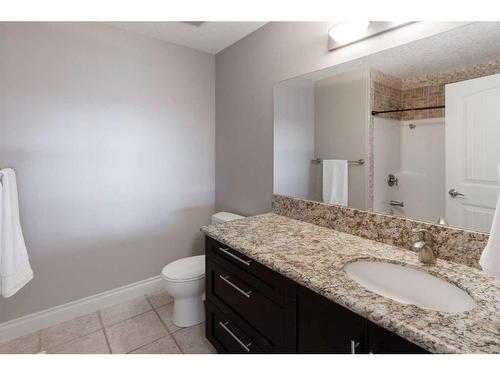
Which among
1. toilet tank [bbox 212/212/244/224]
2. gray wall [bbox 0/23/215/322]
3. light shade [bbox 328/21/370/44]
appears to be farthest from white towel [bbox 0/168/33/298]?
light shade [bbox 328/21/370/44]

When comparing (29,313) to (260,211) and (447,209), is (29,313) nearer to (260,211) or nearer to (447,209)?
(260,211)

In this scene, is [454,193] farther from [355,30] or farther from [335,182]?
[355,30]

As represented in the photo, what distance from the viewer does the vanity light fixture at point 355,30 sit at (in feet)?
4.29

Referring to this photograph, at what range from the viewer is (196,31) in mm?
2127

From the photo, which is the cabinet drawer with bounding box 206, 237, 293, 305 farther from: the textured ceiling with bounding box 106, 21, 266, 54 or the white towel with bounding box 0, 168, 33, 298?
the textured ceiling with bounding box 106, 21, 266, 54

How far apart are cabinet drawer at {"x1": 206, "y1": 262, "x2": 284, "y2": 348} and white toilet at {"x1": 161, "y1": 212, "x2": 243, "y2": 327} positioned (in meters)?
0.30

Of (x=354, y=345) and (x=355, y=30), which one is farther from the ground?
(x=355, y=30)

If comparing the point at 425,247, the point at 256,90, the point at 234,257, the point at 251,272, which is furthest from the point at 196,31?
the point at 425,247

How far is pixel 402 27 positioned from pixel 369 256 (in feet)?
3.67

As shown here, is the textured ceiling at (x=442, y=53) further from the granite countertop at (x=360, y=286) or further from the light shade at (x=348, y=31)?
the granite countertop at (x=360, y=286)

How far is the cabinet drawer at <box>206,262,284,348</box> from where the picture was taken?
1.11m

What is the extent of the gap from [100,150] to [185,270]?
1161 mm

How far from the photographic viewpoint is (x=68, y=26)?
1.85 m

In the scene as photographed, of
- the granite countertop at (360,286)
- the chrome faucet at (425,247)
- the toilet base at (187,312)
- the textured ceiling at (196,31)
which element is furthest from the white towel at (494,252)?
the textured ceiling at (196,31)
